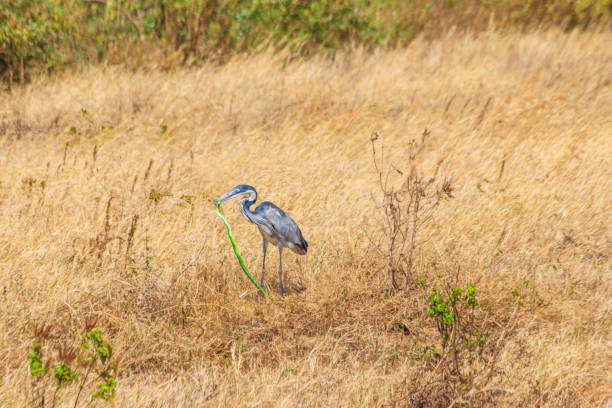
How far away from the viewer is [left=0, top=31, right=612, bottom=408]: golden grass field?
3387mm

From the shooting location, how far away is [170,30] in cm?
912

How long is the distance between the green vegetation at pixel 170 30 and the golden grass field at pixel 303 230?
52 centimetres

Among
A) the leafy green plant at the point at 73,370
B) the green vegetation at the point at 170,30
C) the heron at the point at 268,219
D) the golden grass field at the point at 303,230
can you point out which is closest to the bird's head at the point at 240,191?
the heron at the point at 268,219

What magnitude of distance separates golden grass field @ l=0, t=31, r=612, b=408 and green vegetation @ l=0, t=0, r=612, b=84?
0.52m

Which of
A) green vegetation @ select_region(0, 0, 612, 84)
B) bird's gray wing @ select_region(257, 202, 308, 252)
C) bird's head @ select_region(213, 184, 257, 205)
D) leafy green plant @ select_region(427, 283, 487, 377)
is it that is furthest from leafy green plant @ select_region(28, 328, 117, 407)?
green vegetation @ select_region(0, 0, 612, 84)

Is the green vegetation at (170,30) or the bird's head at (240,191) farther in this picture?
the green vegetation at (170,30)

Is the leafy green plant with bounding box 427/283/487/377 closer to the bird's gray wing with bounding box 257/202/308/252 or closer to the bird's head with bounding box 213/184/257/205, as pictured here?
the bird's gray wing with bounding box 257/202/308/252

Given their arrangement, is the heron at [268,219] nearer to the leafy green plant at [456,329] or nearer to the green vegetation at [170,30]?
the leafy green plant at [456,329]

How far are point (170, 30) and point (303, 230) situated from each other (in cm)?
525

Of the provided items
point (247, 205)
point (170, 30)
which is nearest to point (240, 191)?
point (247, 205)

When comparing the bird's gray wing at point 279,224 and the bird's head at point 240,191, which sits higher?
the bird's head at point 240,191

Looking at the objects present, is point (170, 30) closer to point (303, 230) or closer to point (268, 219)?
point (303, 230)

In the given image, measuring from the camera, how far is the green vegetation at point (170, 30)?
8.22 m

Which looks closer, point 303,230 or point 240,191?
point 240,191
